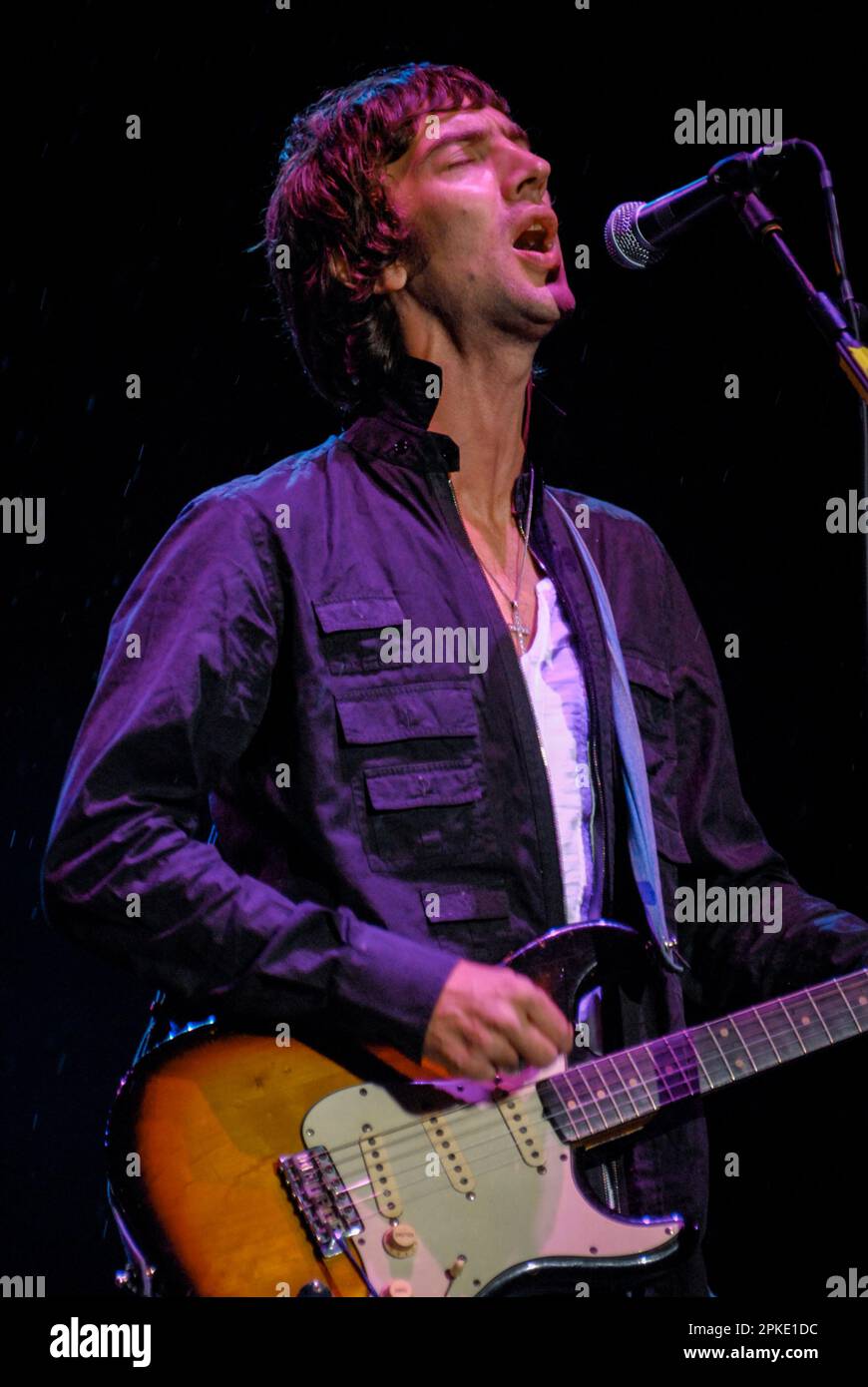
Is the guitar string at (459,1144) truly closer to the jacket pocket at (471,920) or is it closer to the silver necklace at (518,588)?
the jacket pocket at (471,920)

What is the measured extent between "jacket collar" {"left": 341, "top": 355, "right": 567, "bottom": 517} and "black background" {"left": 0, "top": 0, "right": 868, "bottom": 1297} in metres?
0.59

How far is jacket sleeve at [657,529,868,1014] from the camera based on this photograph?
8.49 feet

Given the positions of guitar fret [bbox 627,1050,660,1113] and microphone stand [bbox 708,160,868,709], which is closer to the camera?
microphone stand [bbox 708,160,868,709]

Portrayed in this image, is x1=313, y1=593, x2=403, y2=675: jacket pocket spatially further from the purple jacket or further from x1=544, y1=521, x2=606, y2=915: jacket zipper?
x1=544, y1=521, x2=606, y2=915: jacket zipper

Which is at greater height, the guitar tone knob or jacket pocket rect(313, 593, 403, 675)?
jacket pocket rect(313, 593, 403, 675)

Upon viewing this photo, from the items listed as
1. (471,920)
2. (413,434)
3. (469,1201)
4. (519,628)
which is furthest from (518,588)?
(469,1201)

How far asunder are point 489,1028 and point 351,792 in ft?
1.72

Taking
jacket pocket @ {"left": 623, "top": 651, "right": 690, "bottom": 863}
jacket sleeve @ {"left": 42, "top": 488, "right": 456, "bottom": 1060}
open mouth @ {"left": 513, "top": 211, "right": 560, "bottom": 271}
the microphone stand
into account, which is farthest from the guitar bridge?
open mouth @ {"left": 513, "top": 211, "right": 560, "bottom": 271}

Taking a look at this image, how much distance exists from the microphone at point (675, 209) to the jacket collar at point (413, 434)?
530 mm

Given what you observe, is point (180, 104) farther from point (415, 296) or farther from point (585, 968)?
point (585, 968)

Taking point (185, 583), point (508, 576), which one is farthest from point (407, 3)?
point (185, 583)

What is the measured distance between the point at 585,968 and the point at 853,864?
1383 millimetres

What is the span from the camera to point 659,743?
2.76m
